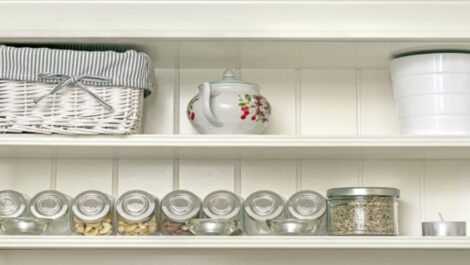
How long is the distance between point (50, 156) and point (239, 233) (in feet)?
1.60

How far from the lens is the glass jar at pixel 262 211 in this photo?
5.70 ft

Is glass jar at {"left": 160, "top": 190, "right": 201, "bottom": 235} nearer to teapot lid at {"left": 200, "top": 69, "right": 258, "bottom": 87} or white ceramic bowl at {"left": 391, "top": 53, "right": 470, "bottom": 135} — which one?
teapot lid at {"left": 200, "top": 69, "right": 258, "bottom": 87}

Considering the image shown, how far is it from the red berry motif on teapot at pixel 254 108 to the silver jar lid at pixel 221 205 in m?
0.18

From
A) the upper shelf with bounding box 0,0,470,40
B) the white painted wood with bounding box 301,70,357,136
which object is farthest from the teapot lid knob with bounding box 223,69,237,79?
the white painted wood with bounding box 301,70,357,136

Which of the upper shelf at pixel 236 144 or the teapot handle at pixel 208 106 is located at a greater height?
the teapot handle at pixel 208 106

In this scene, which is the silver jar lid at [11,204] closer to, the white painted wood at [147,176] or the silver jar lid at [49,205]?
the silver jar lid at [49,205]

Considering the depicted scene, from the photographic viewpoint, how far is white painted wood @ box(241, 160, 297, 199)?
6.24 feet

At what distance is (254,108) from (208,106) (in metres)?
0.10

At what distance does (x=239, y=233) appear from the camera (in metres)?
1.76

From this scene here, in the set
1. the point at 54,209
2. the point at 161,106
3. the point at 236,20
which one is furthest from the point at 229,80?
the point at 54,209

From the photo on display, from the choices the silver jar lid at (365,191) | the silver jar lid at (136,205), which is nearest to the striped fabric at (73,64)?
the silver jar lid at (136,205)

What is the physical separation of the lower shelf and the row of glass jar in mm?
42

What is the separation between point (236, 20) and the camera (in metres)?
1.70

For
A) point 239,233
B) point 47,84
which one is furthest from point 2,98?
point 239,233
